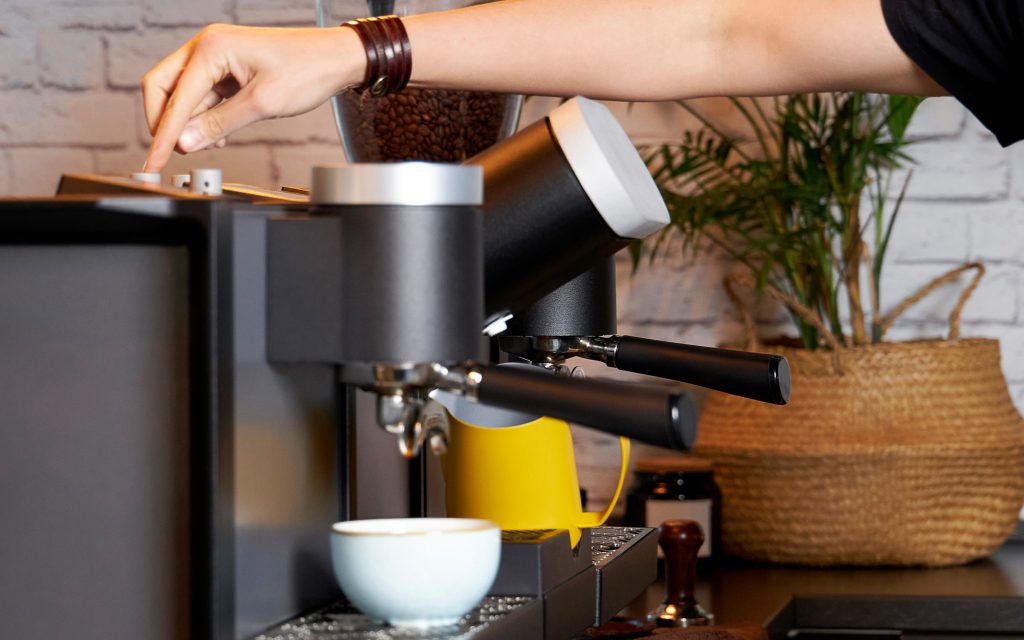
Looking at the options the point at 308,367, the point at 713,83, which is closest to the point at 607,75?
the point at 713,83

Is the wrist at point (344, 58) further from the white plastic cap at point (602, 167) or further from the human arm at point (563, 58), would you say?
the white plastic cap at point (602, 167)

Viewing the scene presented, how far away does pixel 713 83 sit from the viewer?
100 cm

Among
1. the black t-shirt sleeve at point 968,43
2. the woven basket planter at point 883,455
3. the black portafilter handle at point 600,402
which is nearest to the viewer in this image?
the black portafilter handle at point 600,402

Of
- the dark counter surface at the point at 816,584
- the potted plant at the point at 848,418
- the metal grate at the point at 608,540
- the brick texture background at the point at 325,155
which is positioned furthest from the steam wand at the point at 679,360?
the brick texture background at the point at 325,155

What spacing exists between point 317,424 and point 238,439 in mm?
83

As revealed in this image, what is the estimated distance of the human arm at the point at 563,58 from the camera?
79 cm

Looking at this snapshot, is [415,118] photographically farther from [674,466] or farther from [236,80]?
[674,466]

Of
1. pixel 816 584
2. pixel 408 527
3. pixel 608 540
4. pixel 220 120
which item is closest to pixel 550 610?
pixel 408 527

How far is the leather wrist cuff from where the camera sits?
835 mm

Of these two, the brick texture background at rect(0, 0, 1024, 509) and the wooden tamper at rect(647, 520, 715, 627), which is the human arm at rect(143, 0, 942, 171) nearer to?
the wooden tamper at rect(647, 520, 715, 627)

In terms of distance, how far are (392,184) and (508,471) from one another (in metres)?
0.24

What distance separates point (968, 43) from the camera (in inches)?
37.2

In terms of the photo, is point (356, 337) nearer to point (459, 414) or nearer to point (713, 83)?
point (459, 414)

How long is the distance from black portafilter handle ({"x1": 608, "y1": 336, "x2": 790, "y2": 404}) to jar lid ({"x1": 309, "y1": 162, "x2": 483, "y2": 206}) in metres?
0.26
